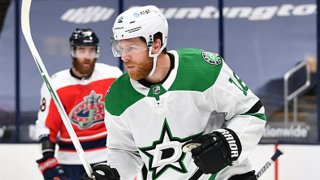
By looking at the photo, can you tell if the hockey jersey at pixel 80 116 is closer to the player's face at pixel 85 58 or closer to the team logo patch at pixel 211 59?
the player's face at pixel 85 58

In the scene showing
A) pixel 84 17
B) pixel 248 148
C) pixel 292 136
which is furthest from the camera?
pixel 84 17

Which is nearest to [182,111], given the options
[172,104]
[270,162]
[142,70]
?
[172,104]

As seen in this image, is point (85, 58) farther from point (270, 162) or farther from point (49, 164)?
point (270, 162)

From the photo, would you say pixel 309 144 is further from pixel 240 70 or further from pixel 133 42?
pixel 133 42

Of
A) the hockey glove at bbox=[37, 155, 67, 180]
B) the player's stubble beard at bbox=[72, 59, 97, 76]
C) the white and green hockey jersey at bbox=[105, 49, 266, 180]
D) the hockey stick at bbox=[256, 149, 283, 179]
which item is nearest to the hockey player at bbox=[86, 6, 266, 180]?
the white and green hockey jersey at bbox=[105, 49, 266, 180]

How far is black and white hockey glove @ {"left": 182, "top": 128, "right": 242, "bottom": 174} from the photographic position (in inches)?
86.7

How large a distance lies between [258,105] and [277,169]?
2258mm

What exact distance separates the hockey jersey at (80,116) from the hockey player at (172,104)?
53.5 inches

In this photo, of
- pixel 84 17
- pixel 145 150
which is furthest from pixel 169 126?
pixel 84 17

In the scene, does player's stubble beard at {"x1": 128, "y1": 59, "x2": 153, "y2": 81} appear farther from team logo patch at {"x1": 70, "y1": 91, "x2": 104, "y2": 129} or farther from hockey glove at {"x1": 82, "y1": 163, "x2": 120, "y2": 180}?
team logo patch at {"x1": 70, "y1": 91, "x2": 104, "y2": 129}

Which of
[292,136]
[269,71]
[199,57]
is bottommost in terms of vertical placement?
[292,136]

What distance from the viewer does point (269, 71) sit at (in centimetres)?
556

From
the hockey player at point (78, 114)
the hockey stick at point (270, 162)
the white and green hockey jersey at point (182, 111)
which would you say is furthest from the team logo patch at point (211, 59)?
the hockey stick at point (270, 162)

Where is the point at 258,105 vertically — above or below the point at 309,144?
above
